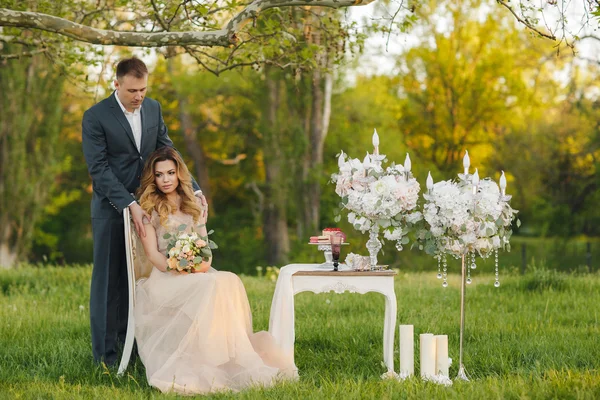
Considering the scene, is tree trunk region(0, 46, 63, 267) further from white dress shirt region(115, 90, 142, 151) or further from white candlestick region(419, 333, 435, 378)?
white candlestick region(419, 333, 435, 378)

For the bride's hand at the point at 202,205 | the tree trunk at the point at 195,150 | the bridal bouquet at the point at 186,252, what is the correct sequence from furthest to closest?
the tree trunk at the point at 195,150 < the bride's hand at the point at 202,205 < the bridal bouquet at the point at 186,252

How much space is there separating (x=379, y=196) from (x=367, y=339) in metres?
2.08

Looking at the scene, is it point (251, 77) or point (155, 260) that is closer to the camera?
point (155, 260)

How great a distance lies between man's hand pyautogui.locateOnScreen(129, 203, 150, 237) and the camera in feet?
19.1

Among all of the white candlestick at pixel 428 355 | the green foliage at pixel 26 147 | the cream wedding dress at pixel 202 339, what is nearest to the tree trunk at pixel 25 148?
the green foliage at pixel 26 147

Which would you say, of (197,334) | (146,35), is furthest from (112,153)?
(197,334)

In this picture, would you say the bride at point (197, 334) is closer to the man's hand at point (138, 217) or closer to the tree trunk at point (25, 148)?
the man's hand at point (138, 217)

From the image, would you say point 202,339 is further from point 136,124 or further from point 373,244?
point 136,124

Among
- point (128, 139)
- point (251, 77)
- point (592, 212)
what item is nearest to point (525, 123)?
point (592, 212)

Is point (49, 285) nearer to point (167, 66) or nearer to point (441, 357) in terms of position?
point (441, 357)

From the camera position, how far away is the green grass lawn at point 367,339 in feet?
16.3

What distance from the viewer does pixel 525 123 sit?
2802cm

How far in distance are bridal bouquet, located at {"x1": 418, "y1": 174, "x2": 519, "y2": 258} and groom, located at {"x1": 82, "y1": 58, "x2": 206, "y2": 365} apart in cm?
193

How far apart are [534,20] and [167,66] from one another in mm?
20875
